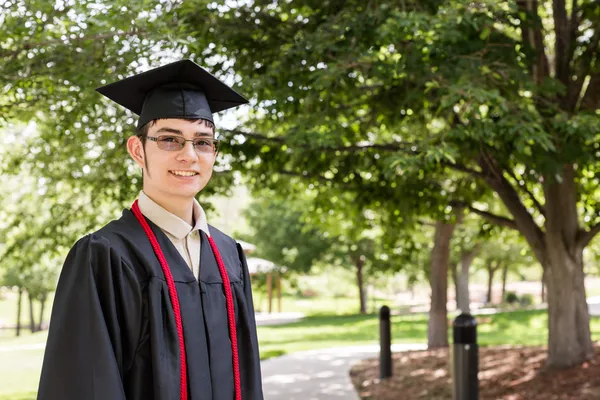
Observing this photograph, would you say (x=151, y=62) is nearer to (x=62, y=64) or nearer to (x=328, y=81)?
(x=62, y=64)

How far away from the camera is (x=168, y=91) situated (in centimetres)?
267

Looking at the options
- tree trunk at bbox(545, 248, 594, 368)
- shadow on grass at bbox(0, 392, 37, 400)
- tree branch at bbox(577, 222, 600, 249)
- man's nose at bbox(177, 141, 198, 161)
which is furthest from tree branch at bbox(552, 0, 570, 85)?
shadow on grass at bbox(0, 392, 37, 400)

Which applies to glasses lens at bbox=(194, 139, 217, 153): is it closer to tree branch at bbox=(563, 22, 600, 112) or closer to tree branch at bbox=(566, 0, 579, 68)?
tree branch at bbox=(563, 22, 600, 112)

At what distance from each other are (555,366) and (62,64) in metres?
6.24

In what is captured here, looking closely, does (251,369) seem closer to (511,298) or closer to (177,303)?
(177,303)

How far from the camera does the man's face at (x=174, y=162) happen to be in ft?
8.41

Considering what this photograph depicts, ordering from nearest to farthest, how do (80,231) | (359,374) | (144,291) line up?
1. (144,291)
2. (80,231)
3. (359,374)

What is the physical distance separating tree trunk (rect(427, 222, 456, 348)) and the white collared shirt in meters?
9.89

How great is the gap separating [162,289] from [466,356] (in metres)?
4.53

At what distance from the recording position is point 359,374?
10.9m

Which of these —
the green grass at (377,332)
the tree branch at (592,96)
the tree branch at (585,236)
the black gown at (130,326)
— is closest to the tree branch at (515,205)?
the tree branch at (585,236)

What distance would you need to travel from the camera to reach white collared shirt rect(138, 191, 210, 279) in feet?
8.48

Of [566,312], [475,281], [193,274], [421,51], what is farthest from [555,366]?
[475,281]

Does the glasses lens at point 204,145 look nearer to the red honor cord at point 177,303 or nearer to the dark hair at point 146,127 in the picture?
the dark hair at point 146,127
